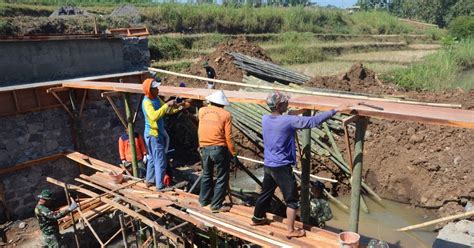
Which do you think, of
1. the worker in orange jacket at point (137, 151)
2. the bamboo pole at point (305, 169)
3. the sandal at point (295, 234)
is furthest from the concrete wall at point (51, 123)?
the sandal at point (295, 234)

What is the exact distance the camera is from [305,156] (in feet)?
17.9

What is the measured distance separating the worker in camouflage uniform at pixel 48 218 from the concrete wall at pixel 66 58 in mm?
3359

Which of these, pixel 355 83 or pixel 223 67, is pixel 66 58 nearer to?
pixel 223 67

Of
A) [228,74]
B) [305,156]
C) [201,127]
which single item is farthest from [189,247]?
[228,74]

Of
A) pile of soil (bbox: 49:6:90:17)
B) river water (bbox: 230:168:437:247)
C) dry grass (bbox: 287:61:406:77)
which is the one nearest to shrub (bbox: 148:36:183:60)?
pile of soil (bbox: 49:6:90:17)

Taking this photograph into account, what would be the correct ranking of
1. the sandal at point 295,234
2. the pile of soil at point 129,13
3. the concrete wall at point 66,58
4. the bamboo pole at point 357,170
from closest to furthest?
the bamboo pole at point 357,170, the sandal at point 295,234, the concrete wall at point 66,58, the pile of soil at point 129,13

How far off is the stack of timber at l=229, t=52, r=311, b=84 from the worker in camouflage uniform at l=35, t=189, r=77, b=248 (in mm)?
10988

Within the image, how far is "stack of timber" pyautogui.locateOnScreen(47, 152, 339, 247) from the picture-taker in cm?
500

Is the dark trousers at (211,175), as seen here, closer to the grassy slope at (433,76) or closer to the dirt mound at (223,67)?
the dirt mound at (223,67)

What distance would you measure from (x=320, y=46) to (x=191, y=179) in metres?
24.8

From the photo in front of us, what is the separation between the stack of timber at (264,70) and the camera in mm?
16781

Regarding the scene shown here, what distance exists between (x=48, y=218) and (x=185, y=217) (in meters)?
2.93

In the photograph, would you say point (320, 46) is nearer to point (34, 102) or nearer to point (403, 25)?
point (403, 25)

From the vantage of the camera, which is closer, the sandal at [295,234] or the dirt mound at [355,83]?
the sandal at [295,234]
